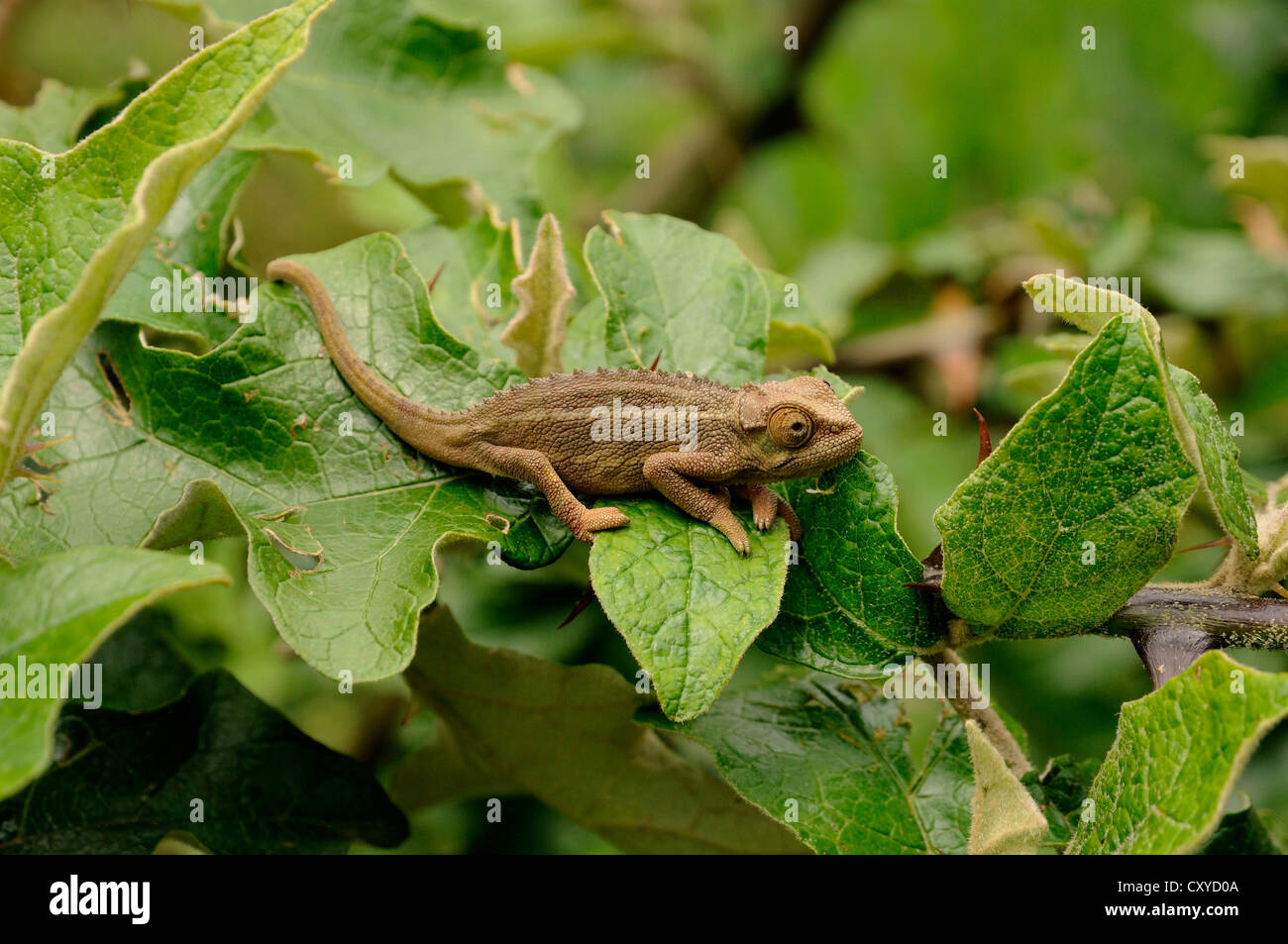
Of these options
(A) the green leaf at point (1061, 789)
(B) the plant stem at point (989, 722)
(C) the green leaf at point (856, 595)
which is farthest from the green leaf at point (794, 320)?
(A) the green leaf at point (1061, 789)

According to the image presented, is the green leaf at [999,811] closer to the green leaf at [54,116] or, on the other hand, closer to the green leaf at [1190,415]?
the green leaf at [1190,415]

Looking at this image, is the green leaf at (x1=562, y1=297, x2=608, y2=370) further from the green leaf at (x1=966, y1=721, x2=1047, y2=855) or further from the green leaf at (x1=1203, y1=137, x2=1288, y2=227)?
the green leaf at (x1=1203, y1=137, x2=1288, y2=227)

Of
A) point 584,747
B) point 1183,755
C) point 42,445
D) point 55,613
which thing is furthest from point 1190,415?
point 42,445

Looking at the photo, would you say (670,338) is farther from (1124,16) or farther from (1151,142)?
(1124,16)
